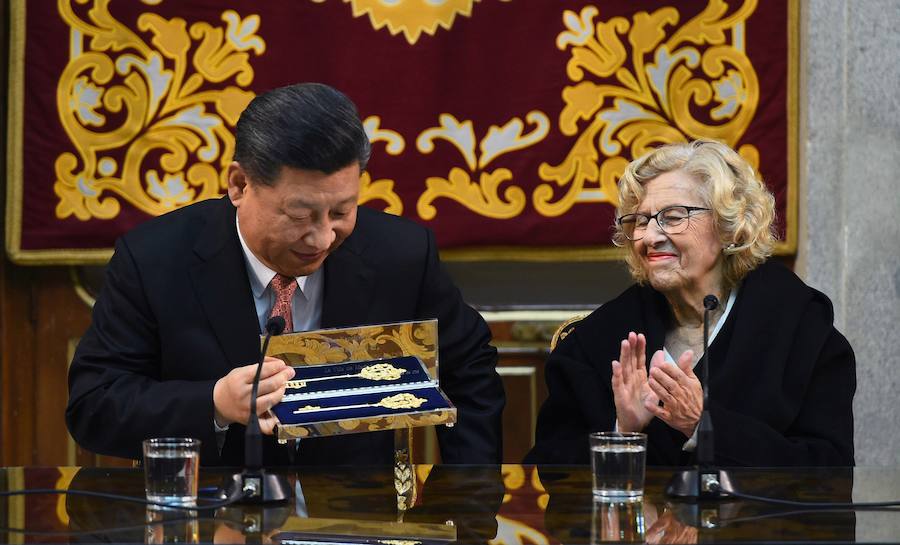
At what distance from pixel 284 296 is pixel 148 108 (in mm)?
1486

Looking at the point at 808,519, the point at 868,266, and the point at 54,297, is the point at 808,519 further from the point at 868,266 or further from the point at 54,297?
the point at 54,297

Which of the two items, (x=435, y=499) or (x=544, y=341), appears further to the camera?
(x=544, y=341)

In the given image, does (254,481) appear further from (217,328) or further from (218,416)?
(217,328)

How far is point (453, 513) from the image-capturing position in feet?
6.91

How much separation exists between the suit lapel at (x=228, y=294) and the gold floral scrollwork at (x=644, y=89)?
1453 millimetres

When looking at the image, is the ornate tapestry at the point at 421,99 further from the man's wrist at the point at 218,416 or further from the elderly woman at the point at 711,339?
the man's wrist at the point at 218,416

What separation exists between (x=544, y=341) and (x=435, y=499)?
6.83ft

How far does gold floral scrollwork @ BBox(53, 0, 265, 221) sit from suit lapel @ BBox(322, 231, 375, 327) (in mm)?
1299

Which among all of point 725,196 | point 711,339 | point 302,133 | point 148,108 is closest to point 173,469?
point 302,133

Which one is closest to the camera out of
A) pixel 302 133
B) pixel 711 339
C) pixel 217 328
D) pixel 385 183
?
pixel 302 133

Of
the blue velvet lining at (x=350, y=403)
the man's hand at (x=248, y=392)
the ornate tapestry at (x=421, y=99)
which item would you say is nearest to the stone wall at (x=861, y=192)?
the ornate tapestry at (x=421, y=99)

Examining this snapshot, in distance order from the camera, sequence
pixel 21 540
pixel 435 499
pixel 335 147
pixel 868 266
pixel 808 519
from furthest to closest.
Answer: pixel 868 266, pixel 335 147, pixel 435 499, pixel 808 519, pixel 21 540

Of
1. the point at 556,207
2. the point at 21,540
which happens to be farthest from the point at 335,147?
the point at 556,207

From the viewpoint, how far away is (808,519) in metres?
2.03
